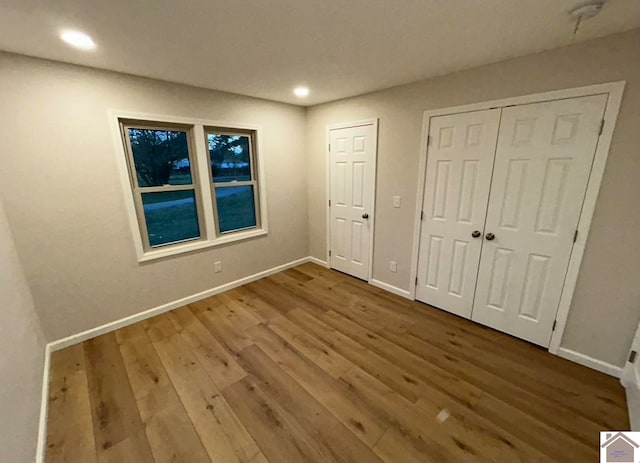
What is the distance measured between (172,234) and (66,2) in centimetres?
207

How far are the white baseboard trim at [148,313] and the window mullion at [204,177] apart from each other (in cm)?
68

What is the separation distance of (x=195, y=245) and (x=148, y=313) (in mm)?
839

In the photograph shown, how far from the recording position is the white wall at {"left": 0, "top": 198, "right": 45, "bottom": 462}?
1.20 meters

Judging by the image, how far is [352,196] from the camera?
11.3ft

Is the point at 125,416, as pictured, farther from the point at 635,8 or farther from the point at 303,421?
the point at 635,8

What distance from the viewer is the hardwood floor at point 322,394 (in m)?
1.48

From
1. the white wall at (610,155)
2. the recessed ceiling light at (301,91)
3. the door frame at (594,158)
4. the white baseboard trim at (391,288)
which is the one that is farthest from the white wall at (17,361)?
the door frame at (594,158)

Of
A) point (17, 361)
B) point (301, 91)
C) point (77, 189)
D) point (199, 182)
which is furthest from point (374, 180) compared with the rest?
point (17, 361)

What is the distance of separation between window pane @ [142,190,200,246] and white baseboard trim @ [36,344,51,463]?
122 centimetres

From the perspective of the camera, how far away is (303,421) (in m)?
1.63

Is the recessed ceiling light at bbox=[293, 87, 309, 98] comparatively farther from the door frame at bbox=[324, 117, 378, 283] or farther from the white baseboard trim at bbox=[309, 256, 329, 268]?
the white baseboard trim at bbox=[309, 256, 329, 268]

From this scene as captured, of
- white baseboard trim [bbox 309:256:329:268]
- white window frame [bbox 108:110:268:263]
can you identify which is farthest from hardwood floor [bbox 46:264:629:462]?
white baseboard trim [bbox 309:256:329:268]

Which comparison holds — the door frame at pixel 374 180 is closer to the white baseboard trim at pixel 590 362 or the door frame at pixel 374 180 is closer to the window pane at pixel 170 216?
the window pane at pixel 170 216

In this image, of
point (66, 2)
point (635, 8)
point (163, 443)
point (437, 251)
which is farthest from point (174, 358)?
point (635, 8)
